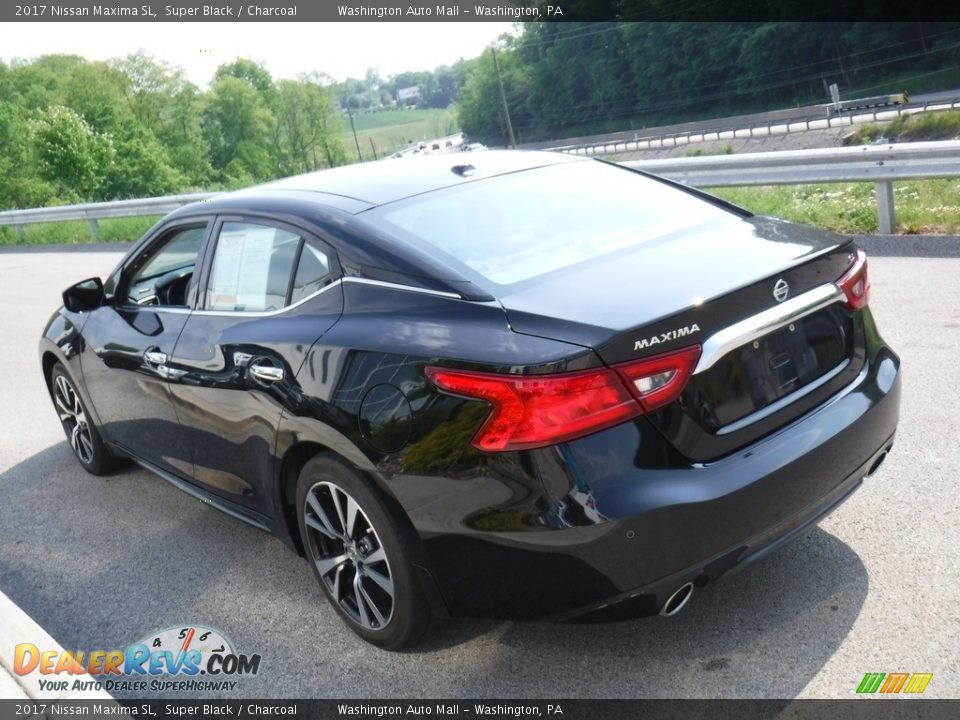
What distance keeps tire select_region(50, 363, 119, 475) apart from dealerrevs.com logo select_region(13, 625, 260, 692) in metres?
1.92

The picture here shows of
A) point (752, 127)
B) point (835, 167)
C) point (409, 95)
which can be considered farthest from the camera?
point (409, 95)

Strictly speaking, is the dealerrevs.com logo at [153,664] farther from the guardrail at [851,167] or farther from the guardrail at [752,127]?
the guardrail at [752,127]

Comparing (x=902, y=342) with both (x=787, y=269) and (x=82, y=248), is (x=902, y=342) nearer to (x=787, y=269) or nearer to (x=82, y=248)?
→ (x=787, y=269)

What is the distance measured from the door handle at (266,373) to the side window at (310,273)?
0.90 feet

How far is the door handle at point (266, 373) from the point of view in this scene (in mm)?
3549

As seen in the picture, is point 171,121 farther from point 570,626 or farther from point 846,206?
point 570,626

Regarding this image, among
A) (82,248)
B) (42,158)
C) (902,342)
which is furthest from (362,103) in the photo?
(902,342)

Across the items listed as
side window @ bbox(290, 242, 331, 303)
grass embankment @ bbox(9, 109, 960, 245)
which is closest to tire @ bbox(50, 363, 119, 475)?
side window @ bbox(290, 242, 331, 303)

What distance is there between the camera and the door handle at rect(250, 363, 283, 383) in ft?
11.6

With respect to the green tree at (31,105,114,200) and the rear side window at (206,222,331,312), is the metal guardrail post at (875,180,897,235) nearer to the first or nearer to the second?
the rear side window at (206,222,331,312)

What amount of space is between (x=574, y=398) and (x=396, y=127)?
5918 inches

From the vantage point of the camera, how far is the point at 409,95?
15162 centimetres

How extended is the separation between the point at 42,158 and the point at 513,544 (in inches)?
1542

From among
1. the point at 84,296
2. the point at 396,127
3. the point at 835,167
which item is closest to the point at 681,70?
the point at 396,127
